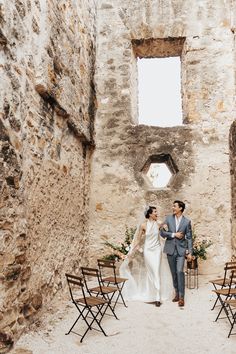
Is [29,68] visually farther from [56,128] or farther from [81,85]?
[81,85]

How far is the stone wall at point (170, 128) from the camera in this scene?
23.5 feet

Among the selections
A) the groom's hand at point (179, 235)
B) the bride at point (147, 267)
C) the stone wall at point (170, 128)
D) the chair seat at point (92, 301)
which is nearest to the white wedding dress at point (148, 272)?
the bride at point (147, 267)

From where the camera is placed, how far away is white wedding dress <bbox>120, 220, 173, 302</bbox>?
5508mm

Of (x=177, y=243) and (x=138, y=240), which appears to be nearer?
(x=177, y=243)

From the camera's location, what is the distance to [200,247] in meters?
6.72

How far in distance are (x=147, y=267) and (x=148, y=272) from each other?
0.08m

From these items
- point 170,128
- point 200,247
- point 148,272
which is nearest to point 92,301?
point 148,272

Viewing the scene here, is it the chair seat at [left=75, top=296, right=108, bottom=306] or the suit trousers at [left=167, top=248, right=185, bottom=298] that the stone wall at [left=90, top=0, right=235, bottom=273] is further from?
the chair seat at [left=75, top=296, right=108, bottom=306]

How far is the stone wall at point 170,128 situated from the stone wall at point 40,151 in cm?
67

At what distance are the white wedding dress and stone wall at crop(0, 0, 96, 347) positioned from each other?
104 cm

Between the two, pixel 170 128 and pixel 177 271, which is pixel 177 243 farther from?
pixel 170 128

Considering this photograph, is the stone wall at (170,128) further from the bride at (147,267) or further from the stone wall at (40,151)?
the bride at (147,267)

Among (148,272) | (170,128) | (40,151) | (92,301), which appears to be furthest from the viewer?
(170,128)

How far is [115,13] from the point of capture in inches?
316
